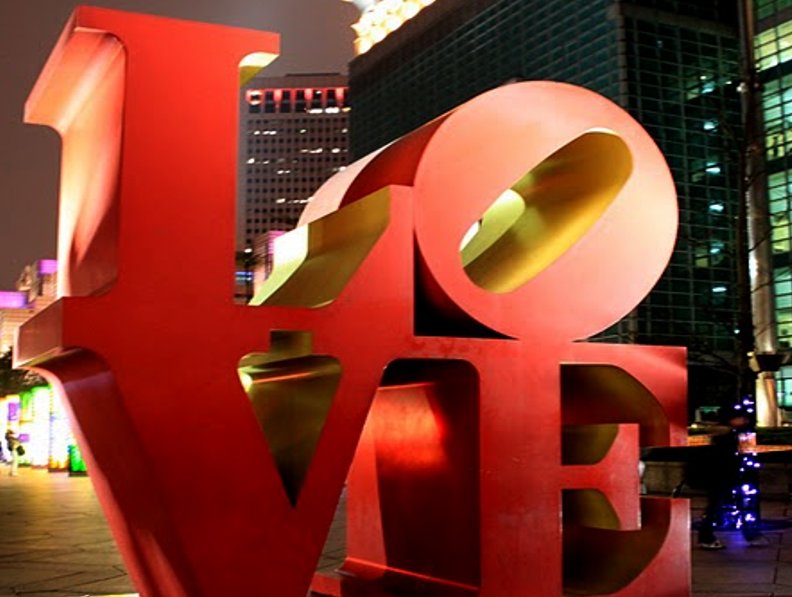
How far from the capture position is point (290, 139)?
451ft

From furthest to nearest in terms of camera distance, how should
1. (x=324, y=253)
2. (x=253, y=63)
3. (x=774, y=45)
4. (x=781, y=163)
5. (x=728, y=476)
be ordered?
1. (x=774, y=45)
2. (x=781, y=163)
3. (x=728, y=476)
4. (x=324, y=253)
5. (x=253, y=63)

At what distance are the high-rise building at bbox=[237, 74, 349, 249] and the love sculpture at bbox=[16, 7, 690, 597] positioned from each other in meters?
116

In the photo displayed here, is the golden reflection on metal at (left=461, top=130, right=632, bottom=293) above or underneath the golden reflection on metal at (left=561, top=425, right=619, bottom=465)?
above

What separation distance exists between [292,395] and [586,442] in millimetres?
2150

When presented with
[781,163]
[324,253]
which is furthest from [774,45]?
[324,253]

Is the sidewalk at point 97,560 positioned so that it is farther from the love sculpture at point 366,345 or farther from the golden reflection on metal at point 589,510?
the love sculpture at point 366,345

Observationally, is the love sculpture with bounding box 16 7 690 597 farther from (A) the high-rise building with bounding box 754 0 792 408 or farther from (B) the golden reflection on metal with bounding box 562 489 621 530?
(A) the high-rise building with bounding box 754 0 792 408

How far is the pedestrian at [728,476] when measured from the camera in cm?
1116

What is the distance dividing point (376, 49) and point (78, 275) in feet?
240

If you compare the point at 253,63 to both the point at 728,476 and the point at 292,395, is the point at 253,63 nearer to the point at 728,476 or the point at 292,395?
the point at 292,395

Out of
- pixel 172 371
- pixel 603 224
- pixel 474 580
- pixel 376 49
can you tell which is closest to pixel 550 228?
pixel 603 224

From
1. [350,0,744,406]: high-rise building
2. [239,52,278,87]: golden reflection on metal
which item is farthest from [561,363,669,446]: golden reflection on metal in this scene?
[350,0,744,406]: high-rise building

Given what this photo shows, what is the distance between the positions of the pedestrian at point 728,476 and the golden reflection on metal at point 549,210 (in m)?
5.11

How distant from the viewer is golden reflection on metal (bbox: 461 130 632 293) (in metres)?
6.79
